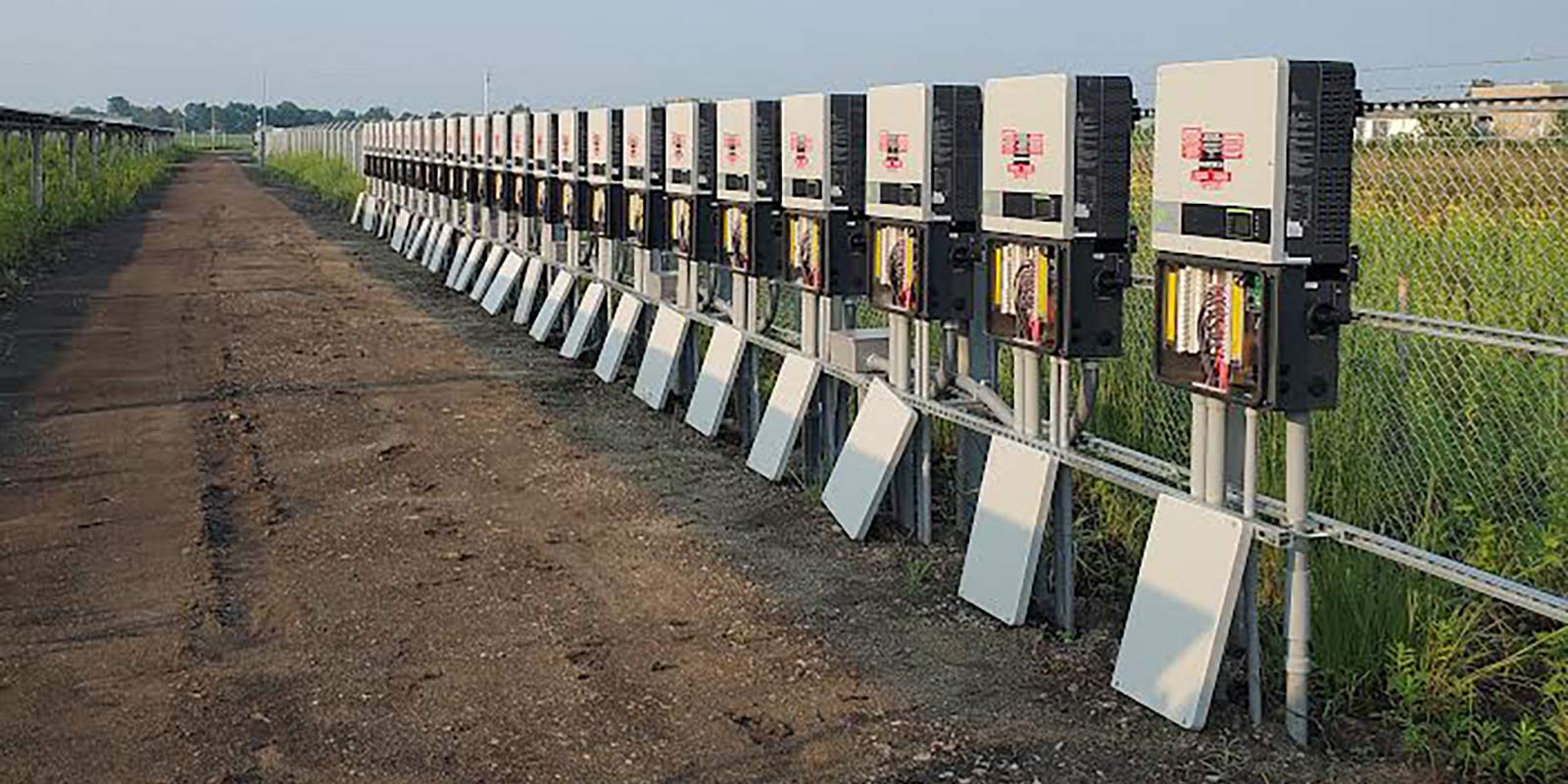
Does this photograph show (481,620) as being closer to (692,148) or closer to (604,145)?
(692,148)

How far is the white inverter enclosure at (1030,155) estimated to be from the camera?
19.7ft

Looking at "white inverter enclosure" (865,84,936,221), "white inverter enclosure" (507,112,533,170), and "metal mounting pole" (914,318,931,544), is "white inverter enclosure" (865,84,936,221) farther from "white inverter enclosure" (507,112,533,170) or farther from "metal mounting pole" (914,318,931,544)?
"white inverter enclosure" (507,112,533,170)

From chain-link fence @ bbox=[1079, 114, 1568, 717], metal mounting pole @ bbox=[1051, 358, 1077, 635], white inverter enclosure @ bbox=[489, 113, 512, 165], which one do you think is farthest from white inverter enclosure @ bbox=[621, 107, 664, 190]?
metal mounting pole @ bbox=[1051, 358, 1077, 635]

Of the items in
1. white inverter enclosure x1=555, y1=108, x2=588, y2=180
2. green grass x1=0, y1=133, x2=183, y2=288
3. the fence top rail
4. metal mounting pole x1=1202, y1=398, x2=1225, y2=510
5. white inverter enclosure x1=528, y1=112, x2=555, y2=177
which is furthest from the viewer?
the fence top rail

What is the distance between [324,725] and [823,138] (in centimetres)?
392

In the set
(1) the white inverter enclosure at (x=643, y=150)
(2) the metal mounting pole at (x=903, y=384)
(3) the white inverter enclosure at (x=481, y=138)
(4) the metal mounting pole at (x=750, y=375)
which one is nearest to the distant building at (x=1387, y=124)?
(2) the metal mounting pole at (x=903, y=384)

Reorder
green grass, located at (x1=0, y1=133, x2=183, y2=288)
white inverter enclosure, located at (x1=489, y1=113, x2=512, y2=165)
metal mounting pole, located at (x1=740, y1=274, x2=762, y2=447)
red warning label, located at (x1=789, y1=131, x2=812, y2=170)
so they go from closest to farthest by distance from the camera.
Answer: red warning label, located at (x1=789, y1=131, x2=812, y2=170)
metal mounting pole, located at (x1=740, y1=274, x2=762, y2=447)
white inverter enclosure, located at (x1=489, y1=113, x2=512, y2=165)
green grass, located at (x1=0, y1=133, x2=183, y2=288)

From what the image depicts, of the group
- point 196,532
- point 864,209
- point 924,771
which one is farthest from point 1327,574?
point 196,532

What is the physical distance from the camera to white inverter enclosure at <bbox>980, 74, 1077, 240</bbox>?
6.00m

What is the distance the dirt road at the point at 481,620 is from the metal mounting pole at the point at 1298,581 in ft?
0.48

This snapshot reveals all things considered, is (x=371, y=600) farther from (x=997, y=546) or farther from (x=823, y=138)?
(x=823, y=138)

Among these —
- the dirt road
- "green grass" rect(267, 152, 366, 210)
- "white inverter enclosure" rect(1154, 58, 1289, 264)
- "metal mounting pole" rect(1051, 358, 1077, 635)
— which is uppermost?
"green grass" rect(267, 152, 366, 210)

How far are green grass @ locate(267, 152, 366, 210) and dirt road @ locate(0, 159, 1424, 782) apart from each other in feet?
87.6

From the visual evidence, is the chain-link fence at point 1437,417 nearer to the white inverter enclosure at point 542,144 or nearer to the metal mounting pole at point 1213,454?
the metal mounting pole at point 1213,454
